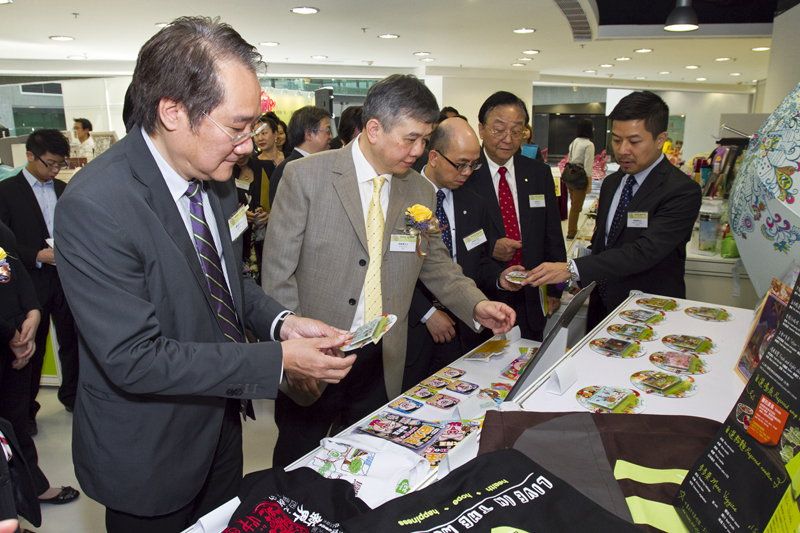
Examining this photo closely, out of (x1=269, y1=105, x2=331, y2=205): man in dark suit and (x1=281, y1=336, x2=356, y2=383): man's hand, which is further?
(x1=269, y1=105, x2=331, y2=205): man in dark suit

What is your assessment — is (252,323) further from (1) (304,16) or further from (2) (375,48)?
(2) (375,48)

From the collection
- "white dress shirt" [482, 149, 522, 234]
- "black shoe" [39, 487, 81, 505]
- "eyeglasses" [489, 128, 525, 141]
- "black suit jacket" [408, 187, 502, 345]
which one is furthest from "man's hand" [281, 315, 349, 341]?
"black shoe" [39, 487, 81, 505]

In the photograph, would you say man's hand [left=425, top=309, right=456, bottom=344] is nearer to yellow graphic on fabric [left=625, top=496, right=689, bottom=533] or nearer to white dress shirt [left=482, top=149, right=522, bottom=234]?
white dress shirt [left=482, top=149, right=522, bottom=234]

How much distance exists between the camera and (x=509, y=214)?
327cm

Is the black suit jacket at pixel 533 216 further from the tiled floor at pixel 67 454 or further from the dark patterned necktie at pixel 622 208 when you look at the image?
the tiled floor at pixel 67 454

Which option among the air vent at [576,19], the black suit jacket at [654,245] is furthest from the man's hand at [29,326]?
the air vent at [576,19]

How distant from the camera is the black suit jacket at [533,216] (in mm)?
3201

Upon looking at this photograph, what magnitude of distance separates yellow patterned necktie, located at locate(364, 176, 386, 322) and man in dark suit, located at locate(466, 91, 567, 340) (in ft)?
3.51

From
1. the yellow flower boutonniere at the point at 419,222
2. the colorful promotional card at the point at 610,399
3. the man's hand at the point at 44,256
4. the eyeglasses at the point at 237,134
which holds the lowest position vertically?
A: the colorful promotional card at the point at 610,399

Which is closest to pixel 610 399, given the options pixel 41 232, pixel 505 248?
pixel 505 248

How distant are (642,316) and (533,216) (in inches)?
46.9

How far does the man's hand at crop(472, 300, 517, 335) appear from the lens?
2.17 metres

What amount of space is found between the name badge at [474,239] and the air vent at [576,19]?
4771mm

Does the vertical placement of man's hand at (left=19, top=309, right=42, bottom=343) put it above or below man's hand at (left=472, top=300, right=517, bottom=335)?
below
